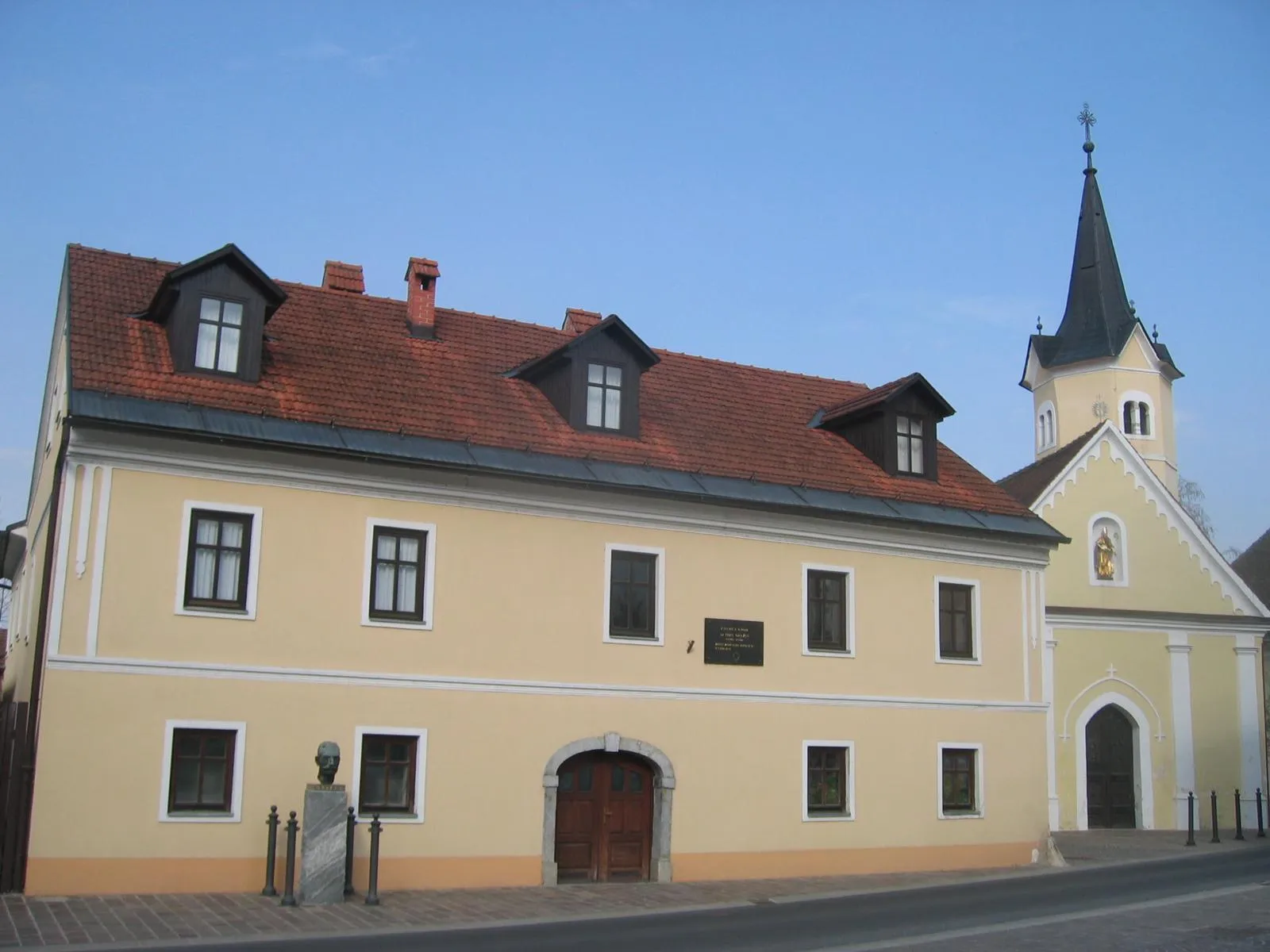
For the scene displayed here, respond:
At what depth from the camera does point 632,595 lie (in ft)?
69.9

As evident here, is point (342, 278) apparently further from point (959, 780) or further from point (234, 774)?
point (959, 780)

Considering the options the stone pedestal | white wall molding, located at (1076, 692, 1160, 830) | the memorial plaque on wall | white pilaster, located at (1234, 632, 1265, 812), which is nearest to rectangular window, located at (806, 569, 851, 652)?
the memorial plaque on wall

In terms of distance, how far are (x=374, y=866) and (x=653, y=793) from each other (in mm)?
5481

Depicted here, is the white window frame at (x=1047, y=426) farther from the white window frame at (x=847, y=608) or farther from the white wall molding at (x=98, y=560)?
the white wall molding at (x=98, y=560)

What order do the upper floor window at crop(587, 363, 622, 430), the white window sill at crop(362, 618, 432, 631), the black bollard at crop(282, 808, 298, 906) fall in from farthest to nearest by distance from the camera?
the upper floor window at crop(587, 363, 622, 430) < the white window sill at crop(362, 618, 432, 631) < the black bollard at crop(282, 808, 298, 906)

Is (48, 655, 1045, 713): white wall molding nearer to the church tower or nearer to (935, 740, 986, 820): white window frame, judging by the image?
(935, 740, 986, 820): white window frame

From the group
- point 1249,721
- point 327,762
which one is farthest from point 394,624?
point 1249,721

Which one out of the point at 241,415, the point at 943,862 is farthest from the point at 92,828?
the point at 943,862

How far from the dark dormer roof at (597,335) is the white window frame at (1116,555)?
679 inches

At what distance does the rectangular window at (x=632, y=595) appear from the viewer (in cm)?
2111

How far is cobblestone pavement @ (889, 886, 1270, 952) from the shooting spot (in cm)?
1441

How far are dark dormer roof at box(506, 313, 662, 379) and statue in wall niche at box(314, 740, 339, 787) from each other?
26.1 feet

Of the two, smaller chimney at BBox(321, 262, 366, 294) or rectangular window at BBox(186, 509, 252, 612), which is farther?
smaller chimney at BBox(321, 262, 366, 294)

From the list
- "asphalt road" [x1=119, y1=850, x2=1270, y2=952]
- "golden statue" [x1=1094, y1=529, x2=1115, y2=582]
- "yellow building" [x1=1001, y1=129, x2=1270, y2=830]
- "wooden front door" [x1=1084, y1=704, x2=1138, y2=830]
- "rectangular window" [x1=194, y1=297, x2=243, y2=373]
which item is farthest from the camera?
"golden statue" [x1=1094, y1=529, x2=1115, y2=582]
